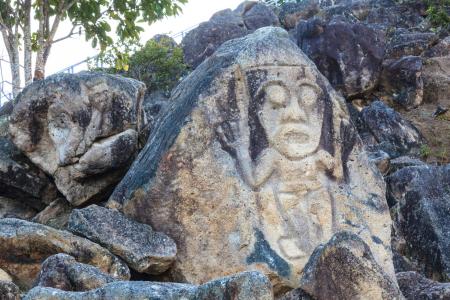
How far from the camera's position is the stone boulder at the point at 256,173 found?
26.6ft

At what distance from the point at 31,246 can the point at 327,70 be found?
1282 centimetres

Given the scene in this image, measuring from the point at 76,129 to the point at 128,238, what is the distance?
7.11ft

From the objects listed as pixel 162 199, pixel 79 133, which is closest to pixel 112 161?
pixel 79 133

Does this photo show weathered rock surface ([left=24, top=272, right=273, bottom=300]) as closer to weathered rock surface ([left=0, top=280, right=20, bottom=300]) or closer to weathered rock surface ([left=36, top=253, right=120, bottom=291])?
weathered rock surface ([left=0, top=280, right=20, bottom=300])

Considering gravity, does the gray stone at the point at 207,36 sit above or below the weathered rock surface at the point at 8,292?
below

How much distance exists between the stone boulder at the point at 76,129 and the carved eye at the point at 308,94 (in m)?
2.22

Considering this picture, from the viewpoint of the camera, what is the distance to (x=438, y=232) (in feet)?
35.6

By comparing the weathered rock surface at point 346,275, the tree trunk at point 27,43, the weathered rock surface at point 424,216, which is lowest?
the weathered rock surface at point 424,216

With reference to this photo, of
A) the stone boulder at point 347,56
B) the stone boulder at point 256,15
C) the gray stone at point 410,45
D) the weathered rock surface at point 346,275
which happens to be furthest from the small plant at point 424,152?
the weathered rock surface at point 346,275

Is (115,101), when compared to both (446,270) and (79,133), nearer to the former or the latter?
(79,133)

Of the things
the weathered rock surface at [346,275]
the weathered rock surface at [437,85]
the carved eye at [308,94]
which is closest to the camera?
the weathered rock surface at [346,275]

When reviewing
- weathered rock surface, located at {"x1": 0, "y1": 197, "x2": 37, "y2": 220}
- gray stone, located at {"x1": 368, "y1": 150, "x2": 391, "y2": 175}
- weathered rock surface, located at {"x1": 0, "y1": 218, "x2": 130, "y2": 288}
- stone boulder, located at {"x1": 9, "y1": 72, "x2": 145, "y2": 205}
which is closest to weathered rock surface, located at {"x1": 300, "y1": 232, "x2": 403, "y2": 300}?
weathered rock surface, located at {"x1": 0, "y1": 218, "x2": 130, "y2": 288}

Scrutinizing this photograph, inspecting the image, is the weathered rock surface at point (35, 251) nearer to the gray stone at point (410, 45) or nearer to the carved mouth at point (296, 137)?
the carved mouth at point (296, 137)

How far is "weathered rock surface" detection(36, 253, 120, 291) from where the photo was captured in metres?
6.57
